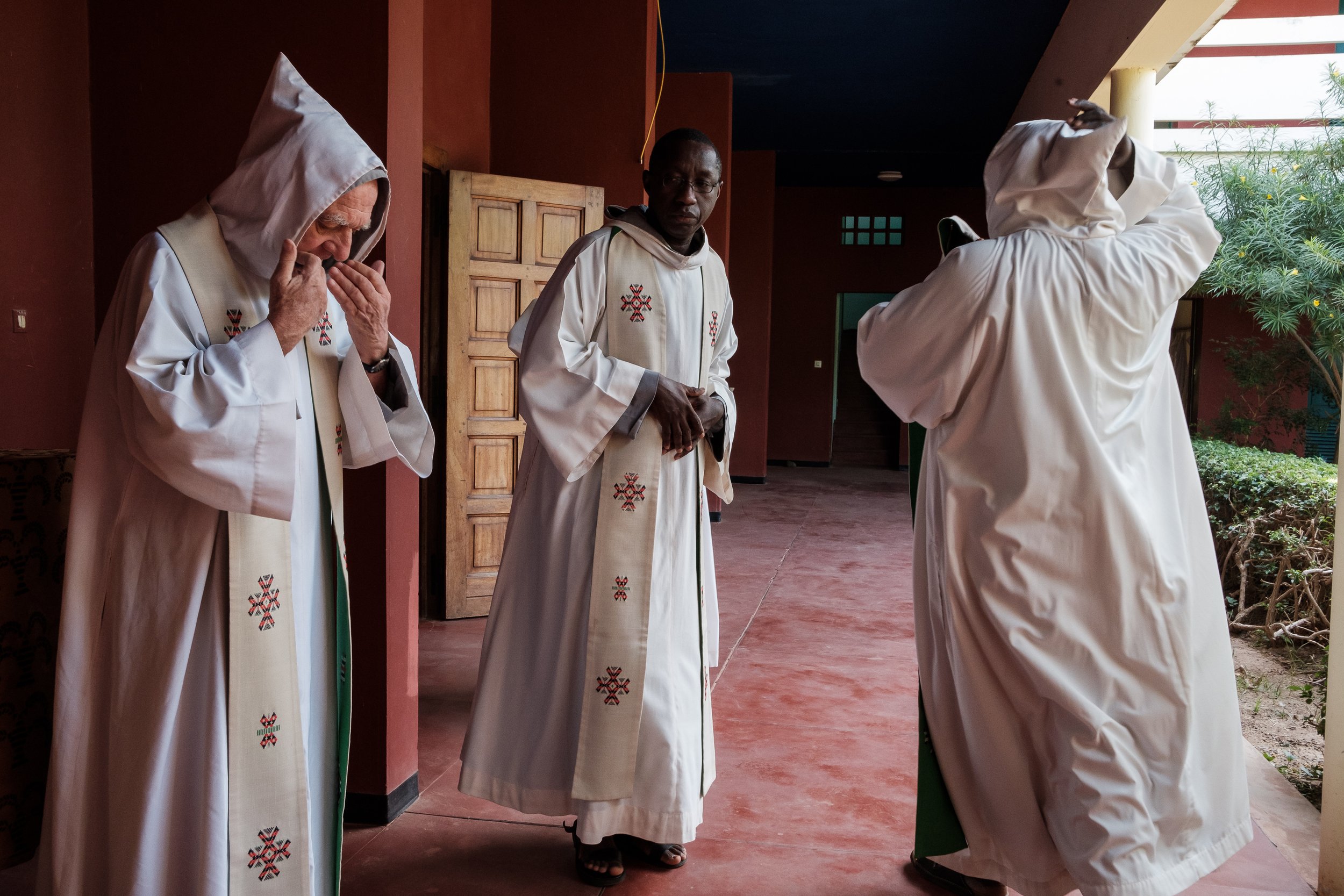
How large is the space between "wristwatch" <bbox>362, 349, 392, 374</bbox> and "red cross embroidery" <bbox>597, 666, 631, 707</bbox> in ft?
3.06

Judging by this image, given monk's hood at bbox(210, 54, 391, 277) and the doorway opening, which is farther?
the doorway opening

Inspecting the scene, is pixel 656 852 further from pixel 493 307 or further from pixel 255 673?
pixel 493 307

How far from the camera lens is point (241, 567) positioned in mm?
1861

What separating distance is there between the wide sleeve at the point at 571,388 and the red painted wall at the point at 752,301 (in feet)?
29.8

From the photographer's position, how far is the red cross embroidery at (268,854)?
1.88 meters

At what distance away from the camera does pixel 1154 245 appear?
237 centimetres

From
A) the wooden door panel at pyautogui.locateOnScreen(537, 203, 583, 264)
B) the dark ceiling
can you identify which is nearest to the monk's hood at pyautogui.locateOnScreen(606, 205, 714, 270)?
the wooden door panel at pyautogui.locateOnScreen(537, 203, 583, 264)

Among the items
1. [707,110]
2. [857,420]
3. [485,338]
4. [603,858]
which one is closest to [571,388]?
[603,858]

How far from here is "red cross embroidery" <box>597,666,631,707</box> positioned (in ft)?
8.45

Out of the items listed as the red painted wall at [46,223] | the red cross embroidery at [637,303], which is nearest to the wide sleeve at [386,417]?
the red cross embroidery at [637,303]

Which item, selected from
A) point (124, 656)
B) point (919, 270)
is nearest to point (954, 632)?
point (124, 656)

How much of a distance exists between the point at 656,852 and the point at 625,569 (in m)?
0.77

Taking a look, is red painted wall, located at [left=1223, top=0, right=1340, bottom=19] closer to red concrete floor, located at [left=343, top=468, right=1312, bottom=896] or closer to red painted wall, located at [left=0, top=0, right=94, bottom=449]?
red concrete floor, located at [left=343, top=468, right=1312, bottom=896]

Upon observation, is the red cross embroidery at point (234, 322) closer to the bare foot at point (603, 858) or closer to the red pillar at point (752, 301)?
the bare foot at point (603, 858)
